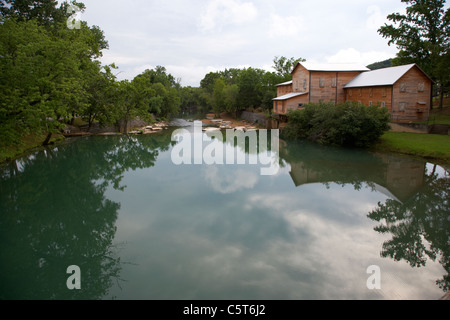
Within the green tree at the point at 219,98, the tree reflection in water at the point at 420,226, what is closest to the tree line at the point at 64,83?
the green tree at the point at 219,98

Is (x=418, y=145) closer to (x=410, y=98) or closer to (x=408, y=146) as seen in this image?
(x=408, y=146)

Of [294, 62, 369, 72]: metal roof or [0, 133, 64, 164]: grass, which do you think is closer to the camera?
[0, 133, 64, 164]: grass

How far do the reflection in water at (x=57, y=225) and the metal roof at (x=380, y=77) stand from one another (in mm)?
25463

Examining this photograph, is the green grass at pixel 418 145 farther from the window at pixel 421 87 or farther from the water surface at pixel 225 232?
the window at pixel 421 87

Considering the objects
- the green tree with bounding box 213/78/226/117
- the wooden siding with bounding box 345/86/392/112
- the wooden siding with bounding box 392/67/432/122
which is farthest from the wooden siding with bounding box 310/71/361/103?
the green tree with bounding box 213/78/226/117

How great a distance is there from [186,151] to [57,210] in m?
16.0

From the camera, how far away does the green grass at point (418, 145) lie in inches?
880

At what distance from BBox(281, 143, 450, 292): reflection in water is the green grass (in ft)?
3.46

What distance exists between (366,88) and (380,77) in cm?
179

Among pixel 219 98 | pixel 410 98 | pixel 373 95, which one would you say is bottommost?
pixel 410 98

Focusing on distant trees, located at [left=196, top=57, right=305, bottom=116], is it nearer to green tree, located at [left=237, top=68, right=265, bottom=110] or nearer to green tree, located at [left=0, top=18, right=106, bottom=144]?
green tree, located at [left=237, top=68, right=265, bottom=110]

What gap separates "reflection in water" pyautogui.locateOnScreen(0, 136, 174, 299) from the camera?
345 inches

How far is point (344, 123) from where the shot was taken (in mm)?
29078

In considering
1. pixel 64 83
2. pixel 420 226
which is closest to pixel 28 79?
pixel 64 83
